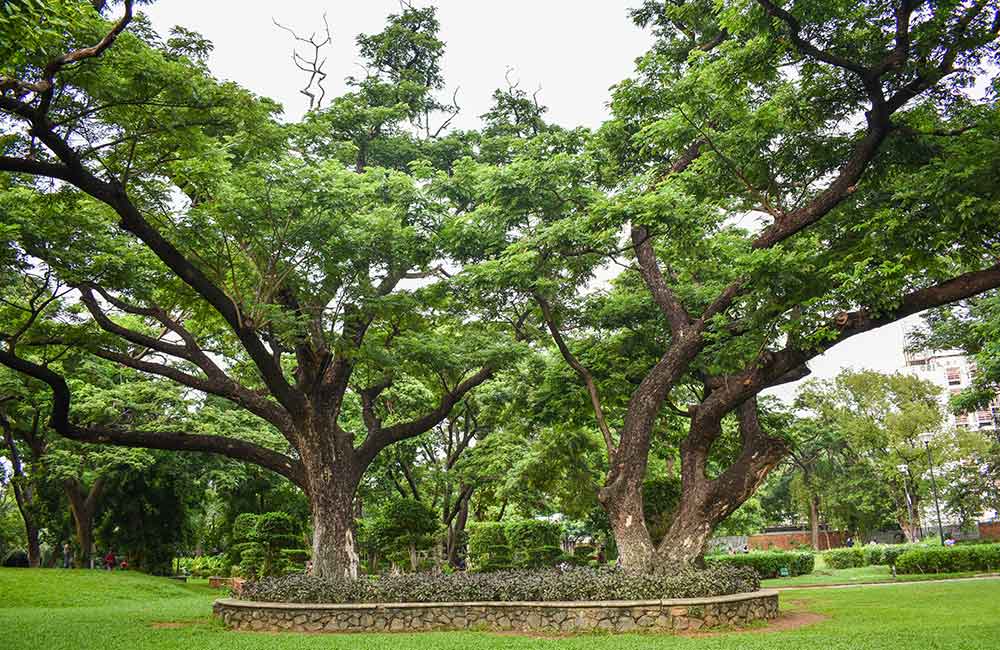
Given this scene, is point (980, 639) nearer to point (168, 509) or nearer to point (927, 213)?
point (927, 213)

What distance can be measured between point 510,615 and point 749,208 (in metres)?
8.47

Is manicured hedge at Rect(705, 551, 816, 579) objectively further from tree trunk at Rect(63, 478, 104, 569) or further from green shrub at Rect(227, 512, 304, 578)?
tree trunk at Rect(63, 478, 104, 569)

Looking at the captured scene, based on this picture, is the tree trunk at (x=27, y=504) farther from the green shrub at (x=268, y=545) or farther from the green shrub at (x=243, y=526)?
the green shrub at (x=268, y=545)

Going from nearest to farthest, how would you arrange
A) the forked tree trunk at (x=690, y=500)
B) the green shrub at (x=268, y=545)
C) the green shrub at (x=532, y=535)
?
the forked tree trunk at (x=690, y=500), the green shrub at (x=268, y=545), the green shrub at (x=532, y=535)

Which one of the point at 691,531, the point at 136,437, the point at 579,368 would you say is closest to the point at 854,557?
the point at 691,531

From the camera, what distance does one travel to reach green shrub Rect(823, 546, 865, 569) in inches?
1154

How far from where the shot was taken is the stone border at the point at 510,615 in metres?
11.0

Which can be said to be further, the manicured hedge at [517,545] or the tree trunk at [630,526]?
the manicured hedge at [517,545]

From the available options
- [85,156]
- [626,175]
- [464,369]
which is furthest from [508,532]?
[85,156]

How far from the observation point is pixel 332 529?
47.0ft

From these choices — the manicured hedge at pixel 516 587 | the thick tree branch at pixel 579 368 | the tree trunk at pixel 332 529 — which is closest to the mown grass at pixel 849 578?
the thick tree branch at pixel 579 368

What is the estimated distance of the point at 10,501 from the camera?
147 ft

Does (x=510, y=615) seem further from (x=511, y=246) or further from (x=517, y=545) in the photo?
(x=517, y=545)

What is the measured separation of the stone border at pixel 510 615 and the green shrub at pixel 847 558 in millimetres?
19925
